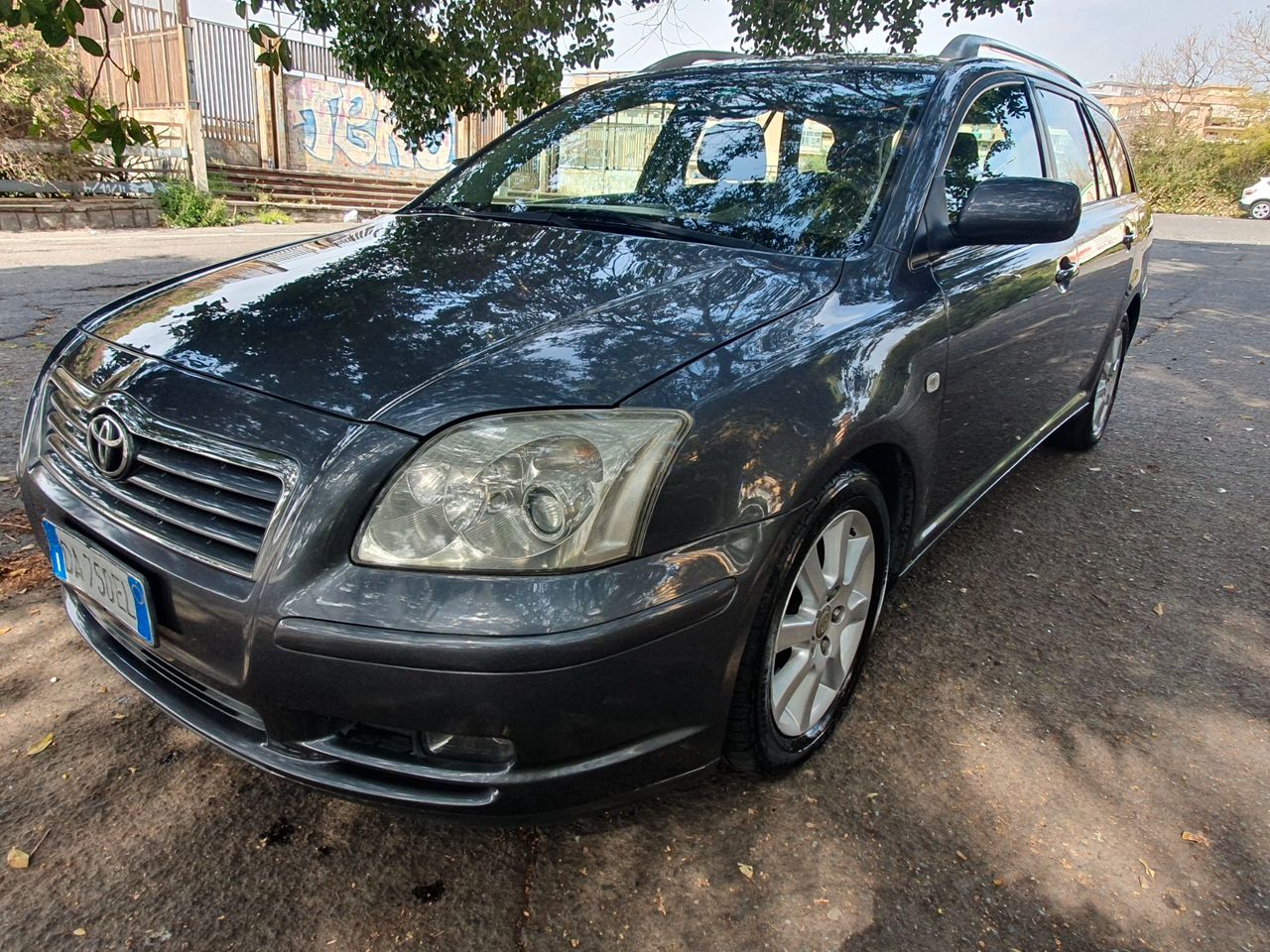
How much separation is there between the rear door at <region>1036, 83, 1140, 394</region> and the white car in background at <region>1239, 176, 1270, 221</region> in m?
26.1

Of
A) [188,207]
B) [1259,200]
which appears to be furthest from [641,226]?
[1259,200]

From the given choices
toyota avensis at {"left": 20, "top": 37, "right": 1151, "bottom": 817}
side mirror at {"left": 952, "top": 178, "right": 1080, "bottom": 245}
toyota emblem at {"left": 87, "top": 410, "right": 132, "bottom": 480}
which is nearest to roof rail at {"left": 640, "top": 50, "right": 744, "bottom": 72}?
toyota avensis at {"left": 20, "top": 37, "right": 1151, "bottom": 817}

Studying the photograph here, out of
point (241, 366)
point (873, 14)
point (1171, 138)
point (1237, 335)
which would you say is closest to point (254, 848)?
point (241, 366)

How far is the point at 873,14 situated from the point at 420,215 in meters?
5.07

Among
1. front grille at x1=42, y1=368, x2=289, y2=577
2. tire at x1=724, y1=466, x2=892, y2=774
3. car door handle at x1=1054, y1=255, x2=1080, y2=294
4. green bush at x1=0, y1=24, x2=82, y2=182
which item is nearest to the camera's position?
front grille at x1=42, y1=368, x2=289, y2=577

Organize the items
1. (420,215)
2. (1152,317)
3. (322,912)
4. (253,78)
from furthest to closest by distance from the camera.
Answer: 1. (253,78)
2. (1152,317)
3. (420,215)
4. (322,912)

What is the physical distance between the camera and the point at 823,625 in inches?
78.9

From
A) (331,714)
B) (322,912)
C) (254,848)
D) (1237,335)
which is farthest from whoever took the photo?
(1237,335)

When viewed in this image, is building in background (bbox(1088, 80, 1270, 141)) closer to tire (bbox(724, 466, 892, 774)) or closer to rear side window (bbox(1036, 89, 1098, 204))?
rear side window (bbox(1036, 89, 1098, 204))

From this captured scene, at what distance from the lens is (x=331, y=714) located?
1.47m

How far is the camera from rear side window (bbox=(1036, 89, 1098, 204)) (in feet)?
10.7

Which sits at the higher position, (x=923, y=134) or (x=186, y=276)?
(x=923, y=134)

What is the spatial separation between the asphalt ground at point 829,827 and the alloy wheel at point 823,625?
0.57ft

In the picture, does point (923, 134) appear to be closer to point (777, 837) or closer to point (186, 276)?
point (777, 837)
